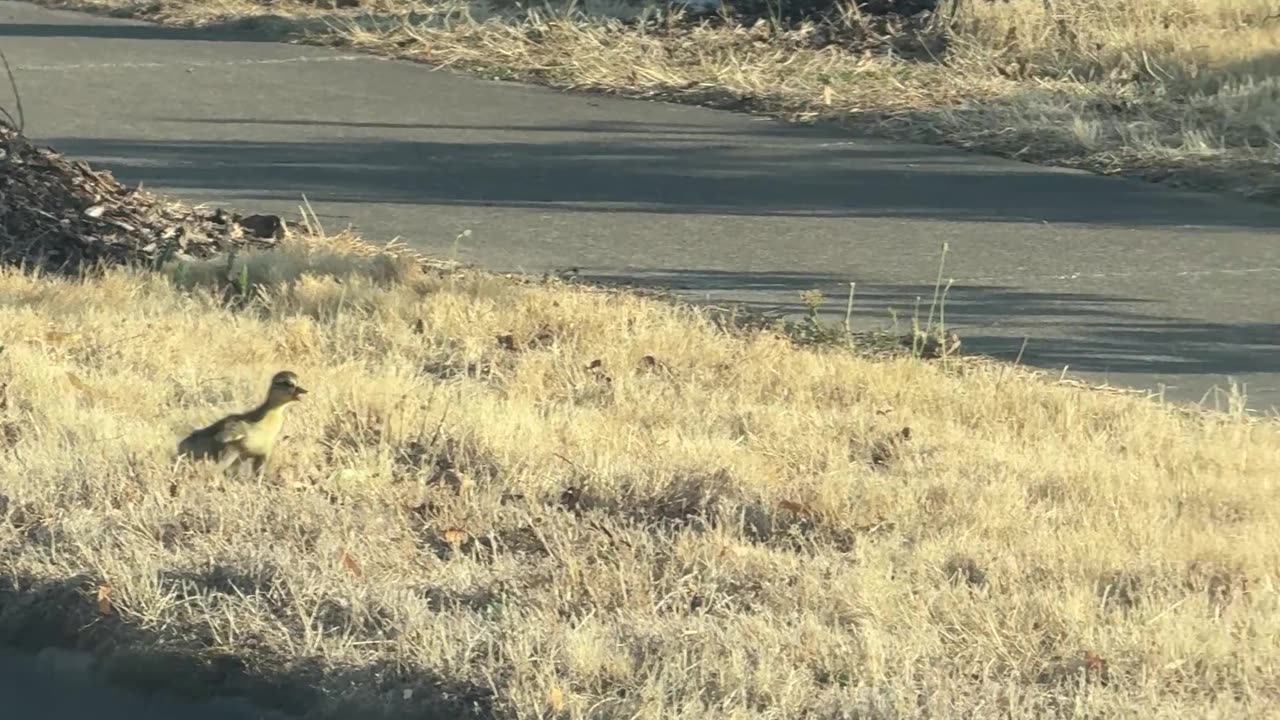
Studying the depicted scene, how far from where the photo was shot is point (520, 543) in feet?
18.4

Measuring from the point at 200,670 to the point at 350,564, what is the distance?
539 mm

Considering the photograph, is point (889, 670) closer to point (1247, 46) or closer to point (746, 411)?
point (746, 411)

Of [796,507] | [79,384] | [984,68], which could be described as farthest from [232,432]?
[984,68]

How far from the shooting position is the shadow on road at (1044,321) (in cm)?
858

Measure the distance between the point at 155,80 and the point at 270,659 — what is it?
42.4ft

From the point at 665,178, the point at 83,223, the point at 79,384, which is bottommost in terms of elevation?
the point at 665,178

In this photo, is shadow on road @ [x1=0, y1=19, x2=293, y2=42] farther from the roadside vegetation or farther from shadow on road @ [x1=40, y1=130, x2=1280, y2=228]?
the roadside vegetation

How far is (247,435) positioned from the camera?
20.3ft

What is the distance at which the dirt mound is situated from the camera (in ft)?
32.5

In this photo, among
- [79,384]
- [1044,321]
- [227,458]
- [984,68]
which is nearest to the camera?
[227,458]

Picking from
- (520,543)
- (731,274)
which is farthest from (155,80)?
(520,543)

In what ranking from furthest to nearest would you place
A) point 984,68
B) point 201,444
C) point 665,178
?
1. point 984,68
2. point 665,178
3. point 201,444

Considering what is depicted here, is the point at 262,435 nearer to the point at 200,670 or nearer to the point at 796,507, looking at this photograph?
the point at 200,670

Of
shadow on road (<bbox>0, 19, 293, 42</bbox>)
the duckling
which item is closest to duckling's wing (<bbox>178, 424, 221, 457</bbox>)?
the duckling
